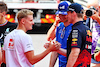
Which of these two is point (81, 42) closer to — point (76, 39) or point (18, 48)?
point (76, 39)

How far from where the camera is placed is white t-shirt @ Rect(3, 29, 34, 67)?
3803mm

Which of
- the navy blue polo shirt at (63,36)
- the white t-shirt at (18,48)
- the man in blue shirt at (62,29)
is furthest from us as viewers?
the navy blue polo shirt at (63,36)

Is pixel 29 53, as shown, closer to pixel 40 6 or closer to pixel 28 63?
pixel 28 63

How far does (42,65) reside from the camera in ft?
27.1

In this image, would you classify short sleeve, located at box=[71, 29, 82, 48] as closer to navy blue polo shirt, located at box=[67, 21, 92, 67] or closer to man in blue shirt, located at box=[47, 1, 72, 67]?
navy blue polo shirt, located at box=[67, 21, 92, 67]

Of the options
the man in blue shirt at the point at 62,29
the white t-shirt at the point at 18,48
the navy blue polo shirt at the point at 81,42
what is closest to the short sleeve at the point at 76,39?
the navy blue polo shirt at the point at 81,42

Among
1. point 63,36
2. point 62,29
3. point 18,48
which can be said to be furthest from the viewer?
point 62,29

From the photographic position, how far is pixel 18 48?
3812 mm

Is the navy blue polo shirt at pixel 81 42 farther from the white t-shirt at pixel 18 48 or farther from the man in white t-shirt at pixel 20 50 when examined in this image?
the white t-shirt at pixel 18 48

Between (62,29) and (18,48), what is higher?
(62,29)

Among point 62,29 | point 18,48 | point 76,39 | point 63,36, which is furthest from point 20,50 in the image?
point 62,29

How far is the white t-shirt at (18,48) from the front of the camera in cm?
380

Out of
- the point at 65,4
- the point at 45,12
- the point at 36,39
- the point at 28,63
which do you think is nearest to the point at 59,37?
the point at 65,4

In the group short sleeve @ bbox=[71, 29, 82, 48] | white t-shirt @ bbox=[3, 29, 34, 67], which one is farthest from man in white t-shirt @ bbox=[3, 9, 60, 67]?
short sleeve @ bbox=[71, 29, 82, 48]
